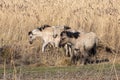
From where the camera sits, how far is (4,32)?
1397 centimetres

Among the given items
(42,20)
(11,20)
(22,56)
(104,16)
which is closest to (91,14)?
(104,16)

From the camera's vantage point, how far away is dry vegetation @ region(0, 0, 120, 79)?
45.0ft

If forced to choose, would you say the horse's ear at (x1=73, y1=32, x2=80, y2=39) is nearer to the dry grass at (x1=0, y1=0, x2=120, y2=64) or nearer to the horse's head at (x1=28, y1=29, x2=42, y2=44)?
the dry grass at (x1=0, y1=0, x2=120, y2=64)

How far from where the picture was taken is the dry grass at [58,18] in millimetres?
14062

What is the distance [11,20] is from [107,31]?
125 inches

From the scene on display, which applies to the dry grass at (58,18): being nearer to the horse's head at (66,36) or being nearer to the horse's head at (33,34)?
the horse's head at (33,34)

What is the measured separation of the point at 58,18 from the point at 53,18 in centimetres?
19

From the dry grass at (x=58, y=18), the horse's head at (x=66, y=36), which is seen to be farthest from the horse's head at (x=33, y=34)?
the horse's head at (x=66, y=36)

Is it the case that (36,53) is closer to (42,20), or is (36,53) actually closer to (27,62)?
(27,62)

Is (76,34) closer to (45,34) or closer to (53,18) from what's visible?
(45,34)

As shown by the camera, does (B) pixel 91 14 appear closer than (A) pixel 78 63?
No

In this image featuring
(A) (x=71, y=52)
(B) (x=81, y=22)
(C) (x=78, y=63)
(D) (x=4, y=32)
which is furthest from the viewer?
(B) (x=81, y=22)

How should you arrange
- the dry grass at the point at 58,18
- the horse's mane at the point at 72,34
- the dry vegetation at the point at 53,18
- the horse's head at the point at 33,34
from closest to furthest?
the horse's mane at the point at 72,34
the dry vegetation at the point at 53,18
the horse's head at the point at 33,34
the dry grass at the point at 58,18

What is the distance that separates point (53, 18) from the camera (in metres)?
15.3
